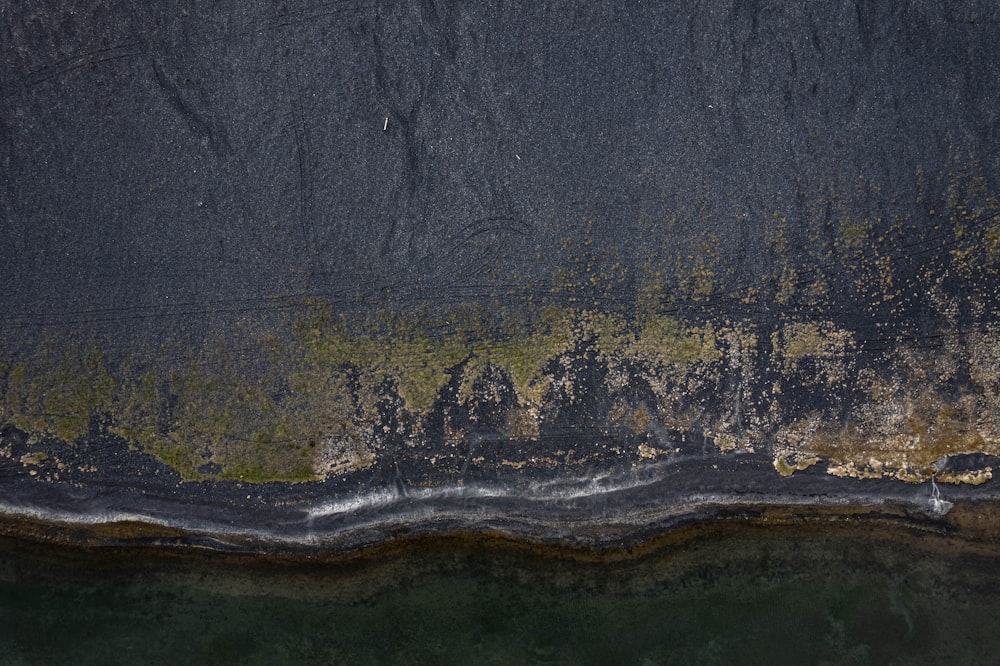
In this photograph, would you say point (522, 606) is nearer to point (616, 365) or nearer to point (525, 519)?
point (525, 519)

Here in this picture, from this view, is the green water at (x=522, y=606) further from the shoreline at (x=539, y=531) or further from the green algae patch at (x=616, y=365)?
the green algae patch at (x=616, y=365)

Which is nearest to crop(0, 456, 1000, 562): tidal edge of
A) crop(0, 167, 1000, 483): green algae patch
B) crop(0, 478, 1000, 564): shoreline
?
crop(0, 478, 1000, 564): shoreline

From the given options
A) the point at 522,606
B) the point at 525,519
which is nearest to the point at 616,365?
the point at 525,519

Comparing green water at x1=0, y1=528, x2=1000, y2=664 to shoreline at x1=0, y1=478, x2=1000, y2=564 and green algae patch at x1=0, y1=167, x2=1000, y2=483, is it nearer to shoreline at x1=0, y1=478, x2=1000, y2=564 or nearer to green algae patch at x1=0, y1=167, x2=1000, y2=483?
shoreline at x1=0, y1=478, x2=1000, y2=564

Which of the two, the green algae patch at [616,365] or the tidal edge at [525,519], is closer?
the green algae patch at [616,365]

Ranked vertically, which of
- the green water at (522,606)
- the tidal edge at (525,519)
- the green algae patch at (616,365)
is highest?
the green algae patch at (616,365)

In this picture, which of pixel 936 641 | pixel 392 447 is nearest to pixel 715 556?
pixel 936 641

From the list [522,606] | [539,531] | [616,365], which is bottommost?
[522,606]

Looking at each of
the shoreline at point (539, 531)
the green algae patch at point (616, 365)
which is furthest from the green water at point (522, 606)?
the green algae patch at point (616, 365)

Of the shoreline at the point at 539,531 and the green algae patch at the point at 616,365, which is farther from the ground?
the green algae patch at the point at 616,365
